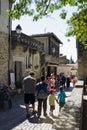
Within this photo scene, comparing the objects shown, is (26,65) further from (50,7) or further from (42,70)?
(50,7)

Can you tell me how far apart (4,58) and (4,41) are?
3.36 feet

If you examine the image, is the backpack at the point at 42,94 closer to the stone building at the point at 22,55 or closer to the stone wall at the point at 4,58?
the stone wall at the point at 4,58

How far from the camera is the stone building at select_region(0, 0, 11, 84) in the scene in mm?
19422

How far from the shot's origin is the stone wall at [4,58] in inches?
762

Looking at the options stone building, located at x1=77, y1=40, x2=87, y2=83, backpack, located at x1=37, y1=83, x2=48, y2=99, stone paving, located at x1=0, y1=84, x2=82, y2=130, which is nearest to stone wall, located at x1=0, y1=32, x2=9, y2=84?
stone paving, located at x1=0, y1=84, x2=82, y2=130

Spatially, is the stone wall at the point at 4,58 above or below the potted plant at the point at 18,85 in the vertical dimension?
above

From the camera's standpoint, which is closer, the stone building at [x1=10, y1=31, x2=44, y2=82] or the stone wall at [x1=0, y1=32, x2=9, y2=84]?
the stone wall at [x1=0, y1=32, x2=9, y2=84]

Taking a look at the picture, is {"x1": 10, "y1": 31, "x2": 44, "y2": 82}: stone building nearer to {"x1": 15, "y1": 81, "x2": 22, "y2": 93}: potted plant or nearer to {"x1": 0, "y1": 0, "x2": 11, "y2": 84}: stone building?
{"x1": 15, "y1": 81, "x2": 22, "y2": 93}: potted plant

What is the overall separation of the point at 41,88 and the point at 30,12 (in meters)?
3.32

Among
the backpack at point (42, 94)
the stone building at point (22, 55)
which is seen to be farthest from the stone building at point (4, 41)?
the backpack at point (42, 94)

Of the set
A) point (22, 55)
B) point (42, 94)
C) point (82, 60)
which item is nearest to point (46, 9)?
point (42, 94)

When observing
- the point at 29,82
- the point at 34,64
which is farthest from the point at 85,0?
the point at 34,64

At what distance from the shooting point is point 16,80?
74.9ft

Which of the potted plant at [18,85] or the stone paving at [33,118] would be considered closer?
the stone paving at [33,118]
